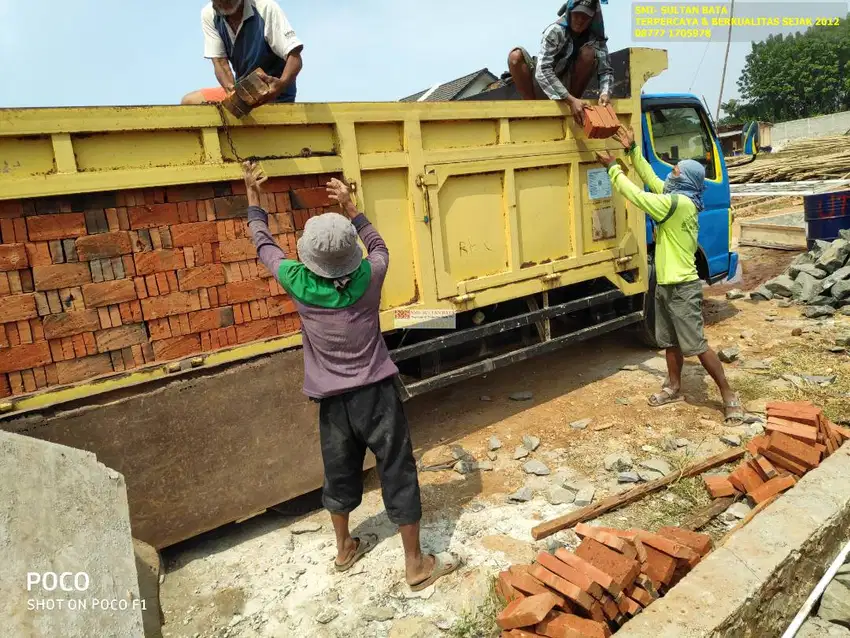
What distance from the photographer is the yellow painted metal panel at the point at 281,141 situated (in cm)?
296

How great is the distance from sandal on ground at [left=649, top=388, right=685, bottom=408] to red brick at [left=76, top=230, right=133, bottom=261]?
12.4 feet

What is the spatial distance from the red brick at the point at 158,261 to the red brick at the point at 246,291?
269 mm

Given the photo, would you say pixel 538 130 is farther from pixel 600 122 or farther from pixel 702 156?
pixel 702 156

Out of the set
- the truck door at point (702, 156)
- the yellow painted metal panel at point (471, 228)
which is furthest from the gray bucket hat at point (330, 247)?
the truck door at point (702, 156)

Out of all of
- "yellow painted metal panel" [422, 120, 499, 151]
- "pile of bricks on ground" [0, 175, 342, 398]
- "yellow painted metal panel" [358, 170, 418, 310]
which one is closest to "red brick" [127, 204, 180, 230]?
"pile of bricks on ground" [0, 175, 342, 398]

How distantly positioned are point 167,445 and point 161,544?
19.9 inches

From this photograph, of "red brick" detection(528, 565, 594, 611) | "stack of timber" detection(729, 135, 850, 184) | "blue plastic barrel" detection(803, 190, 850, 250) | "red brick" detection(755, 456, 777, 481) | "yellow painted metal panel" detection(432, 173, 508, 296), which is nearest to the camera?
"red brick" detection(528, 565, 594, 611)

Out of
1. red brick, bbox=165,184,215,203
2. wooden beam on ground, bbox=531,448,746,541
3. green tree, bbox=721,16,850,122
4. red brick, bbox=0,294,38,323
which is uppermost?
green tree, bbox=721,16,850,122

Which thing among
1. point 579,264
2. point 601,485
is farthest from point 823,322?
point 601,485

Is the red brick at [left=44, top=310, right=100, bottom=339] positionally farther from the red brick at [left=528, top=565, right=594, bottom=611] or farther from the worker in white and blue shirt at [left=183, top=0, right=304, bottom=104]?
the red brick at [left=528, top=565, right=594, bottom=611]

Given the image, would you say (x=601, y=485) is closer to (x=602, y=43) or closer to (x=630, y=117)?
(x=630, y=117)

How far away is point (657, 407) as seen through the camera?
446 centimetres

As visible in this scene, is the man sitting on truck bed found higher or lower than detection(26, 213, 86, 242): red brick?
higher

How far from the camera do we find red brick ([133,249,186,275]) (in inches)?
109
